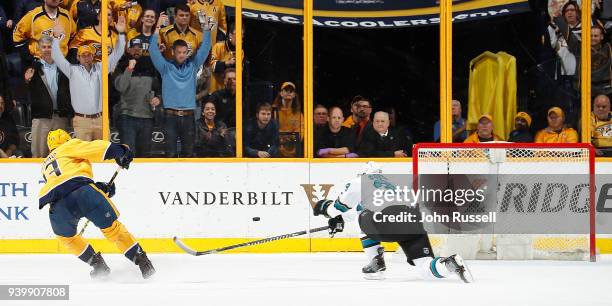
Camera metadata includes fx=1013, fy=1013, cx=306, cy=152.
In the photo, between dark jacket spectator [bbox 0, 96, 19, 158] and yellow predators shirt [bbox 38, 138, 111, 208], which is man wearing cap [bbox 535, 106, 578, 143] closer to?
yellow predators shirt [bbox 38, 138, 111, 208]

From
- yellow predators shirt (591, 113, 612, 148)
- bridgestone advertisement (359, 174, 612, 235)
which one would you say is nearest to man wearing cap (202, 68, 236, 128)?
bridgestone advertisement (359, 174, 612, 235)

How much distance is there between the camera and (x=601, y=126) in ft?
28.7

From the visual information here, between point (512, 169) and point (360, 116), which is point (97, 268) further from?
point (512, 169)

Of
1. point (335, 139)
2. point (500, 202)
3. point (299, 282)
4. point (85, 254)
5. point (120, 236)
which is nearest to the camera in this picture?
point (299, 282)

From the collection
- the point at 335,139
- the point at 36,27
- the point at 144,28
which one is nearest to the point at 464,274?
the point at 335,139

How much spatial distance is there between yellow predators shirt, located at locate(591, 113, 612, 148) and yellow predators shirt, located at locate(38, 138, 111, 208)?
13.7 ft

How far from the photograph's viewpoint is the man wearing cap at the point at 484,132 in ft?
28.9

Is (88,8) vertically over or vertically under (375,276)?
over

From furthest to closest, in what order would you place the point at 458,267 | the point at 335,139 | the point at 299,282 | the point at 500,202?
the point at 335,139, the point at 500,202, the point at 299,282, the point at 458,267

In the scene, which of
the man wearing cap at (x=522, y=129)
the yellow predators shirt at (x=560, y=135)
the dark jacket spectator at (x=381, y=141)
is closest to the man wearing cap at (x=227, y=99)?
the dark jacket spectator at (x=381, y=141)

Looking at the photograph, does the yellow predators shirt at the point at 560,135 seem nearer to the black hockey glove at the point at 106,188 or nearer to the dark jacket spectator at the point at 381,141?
the dark jacket spectator at the point at 381,141

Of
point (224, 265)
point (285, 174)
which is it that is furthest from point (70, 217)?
point (285, 174)

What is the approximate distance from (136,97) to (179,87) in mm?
376

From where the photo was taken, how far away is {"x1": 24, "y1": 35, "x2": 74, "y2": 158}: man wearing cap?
863 centimetres
